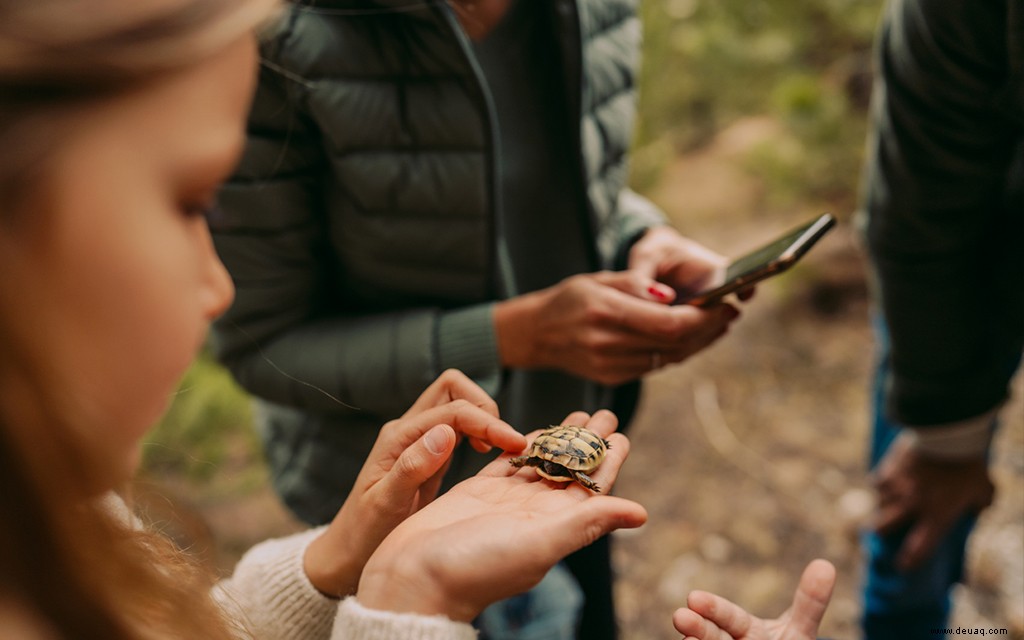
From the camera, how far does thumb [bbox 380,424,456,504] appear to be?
2.33ft

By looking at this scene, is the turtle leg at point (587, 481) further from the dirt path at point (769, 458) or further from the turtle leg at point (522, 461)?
the dirt path at point (769, 458)

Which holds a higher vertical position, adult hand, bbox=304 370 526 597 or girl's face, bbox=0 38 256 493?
girl's face, bbox=0 38 256 493

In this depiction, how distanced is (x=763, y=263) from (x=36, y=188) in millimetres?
972

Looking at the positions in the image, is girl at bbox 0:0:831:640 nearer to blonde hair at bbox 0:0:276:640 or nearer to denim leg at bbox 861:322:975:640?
blonde hair at bbox 0:0:276:640

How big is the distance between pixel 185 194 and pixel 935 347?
147 cm

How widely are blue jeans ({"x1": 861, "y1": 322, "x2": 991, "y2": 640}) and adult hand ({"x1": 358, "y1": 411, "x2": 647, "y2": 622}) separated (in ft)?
4.19

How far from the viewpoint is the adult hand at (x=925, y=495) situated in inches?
62.3

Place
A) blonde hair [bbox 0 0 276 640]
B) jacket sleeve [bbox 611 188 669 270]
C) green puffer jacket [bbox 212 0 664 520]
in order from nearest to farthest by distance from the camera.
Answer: blonde hair [bbox 0 0 276 640] < green puffer jacket [bbox 212 0 664 520] < jacket sleeve [bbox 611 188 669 270]

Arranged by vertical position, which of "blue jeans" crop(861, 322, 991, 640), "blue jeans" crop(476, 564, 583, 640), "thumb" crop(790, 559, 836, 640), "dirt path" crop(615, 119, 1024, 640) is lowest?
"dirt path" crop(615, 119, 1024, 640)

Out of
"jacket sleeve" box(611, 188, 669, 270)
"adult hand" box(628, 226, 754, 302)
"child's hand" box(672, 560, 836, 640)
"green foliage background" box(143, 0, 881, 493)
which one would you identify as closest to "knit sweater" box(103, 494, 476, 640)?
"child's hand" box(672, 560, 836, 640)

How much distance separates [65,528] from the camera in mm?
466

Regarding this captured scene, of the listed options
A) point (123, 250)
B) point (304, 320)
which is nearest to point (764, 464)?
point (304, 320)

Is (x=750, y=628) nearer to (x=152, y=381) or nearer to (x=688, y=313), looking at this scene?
(x=688, y=313)

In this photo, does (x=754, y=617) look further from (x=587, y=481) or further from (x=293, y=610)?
(x=293, y=610)
